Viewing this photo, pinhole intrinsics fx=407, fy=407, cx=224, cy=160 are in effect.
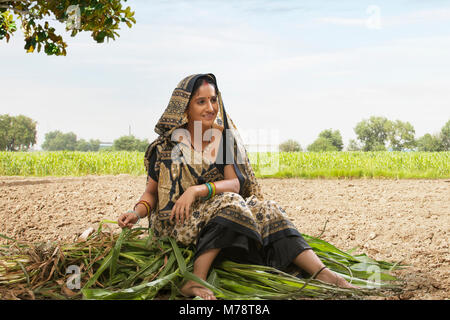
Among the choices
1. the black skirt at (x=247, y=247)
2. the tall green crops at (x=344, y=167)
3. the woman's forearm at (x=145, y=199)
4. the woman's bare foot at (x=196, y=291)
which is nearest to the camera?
the woman's bare foot at (x=196, y=291)

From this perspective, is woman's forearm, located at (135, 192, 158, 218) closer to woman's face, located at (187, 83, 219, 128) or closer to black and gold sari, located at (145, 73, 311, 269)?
black and gold sari, located at (145, 73, 311, 269)

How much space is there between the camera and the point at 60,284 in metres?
2.38

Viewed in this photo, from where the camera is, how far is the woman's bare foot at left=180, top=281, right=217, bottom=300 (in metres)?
2.16

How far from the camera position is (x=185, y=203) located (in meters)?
2.35

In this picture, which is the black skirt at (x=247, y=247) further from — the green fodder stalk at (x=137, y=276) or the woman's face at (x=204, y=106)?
the woman's face at (x=204, y=106)

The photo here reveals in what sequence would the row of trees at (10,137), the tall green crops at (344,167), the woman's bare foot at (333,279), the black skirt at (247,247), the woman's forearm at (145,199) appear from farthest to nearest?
the row of trees at (10,137)
the tall green crops at (344,167)
the woman's forearm at (145,199)
the woman's bare foot at (333,279)
the black skirt at (247,247)

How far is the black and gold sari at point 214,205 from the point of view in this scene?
2.37 m

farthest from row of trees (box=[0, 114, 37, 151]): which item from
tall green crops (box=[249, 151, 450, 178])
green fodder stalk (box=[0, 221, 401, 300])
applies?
green fodder stalk (box=[0, 221, 401, 300])

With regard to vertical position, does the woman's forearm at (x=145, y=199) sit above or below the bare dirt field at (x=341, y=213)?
Result: above

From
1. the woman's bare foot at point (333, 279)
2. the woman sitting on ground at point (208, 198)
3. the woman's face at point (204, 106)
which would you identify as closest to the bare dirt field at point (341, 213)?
the woman's bare foot at point (333, 279)

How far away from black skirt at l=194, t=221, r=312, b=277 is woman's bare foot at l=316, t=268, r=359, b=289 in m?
0.13

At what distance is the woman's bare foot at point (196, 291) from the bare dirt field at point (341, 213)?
1.19m

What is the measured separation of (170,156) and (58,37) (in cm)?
302

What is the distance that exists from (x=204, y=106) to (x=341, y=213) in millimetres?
3136
